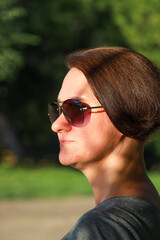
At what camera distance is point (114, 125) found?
166cm

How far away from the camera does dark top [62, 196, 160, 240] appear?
142cm

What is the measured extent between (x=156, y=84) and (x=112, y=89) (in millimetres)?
164

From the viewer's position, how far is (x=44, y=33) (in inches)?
874

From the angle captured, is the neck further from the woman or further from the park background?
the park background

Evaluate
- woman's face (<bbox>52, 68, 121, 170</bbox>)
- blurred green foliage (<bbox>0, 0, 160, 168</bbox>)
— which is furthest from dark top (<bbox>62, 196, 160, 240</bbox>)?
blurred green foliage (<bbox>0, 0, 160, 168</bbox>)

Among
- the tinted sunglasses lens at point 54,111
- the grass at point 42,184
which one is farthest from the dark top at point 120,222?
the grass at point 42,184

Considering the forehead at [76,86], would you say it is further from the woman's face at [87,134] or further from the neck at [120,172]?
the neck at [120,172]

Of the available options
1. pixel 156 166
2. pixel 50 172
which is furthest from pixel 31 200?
pixel 156 166

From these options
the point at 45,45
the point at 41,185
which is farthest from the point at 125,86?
the point at 45,45

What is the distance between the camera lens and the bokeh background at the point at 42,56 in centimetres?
2133

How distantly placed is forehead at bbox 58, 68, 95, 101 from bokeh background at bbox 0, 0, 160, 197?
17.7 m

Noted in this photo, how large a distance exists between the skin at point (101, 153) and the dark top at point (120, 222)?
3.1 inches

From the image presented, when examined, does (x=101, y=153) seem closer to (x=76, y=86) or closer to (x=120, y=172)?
(x=120, y=172)

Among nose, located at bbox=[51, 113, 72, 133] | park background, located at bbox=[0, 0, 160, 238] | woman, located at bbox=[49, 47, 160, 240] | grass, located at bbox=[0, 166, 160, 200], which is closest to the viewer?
woman, located at bbox=[49, 47, 160, 240]
